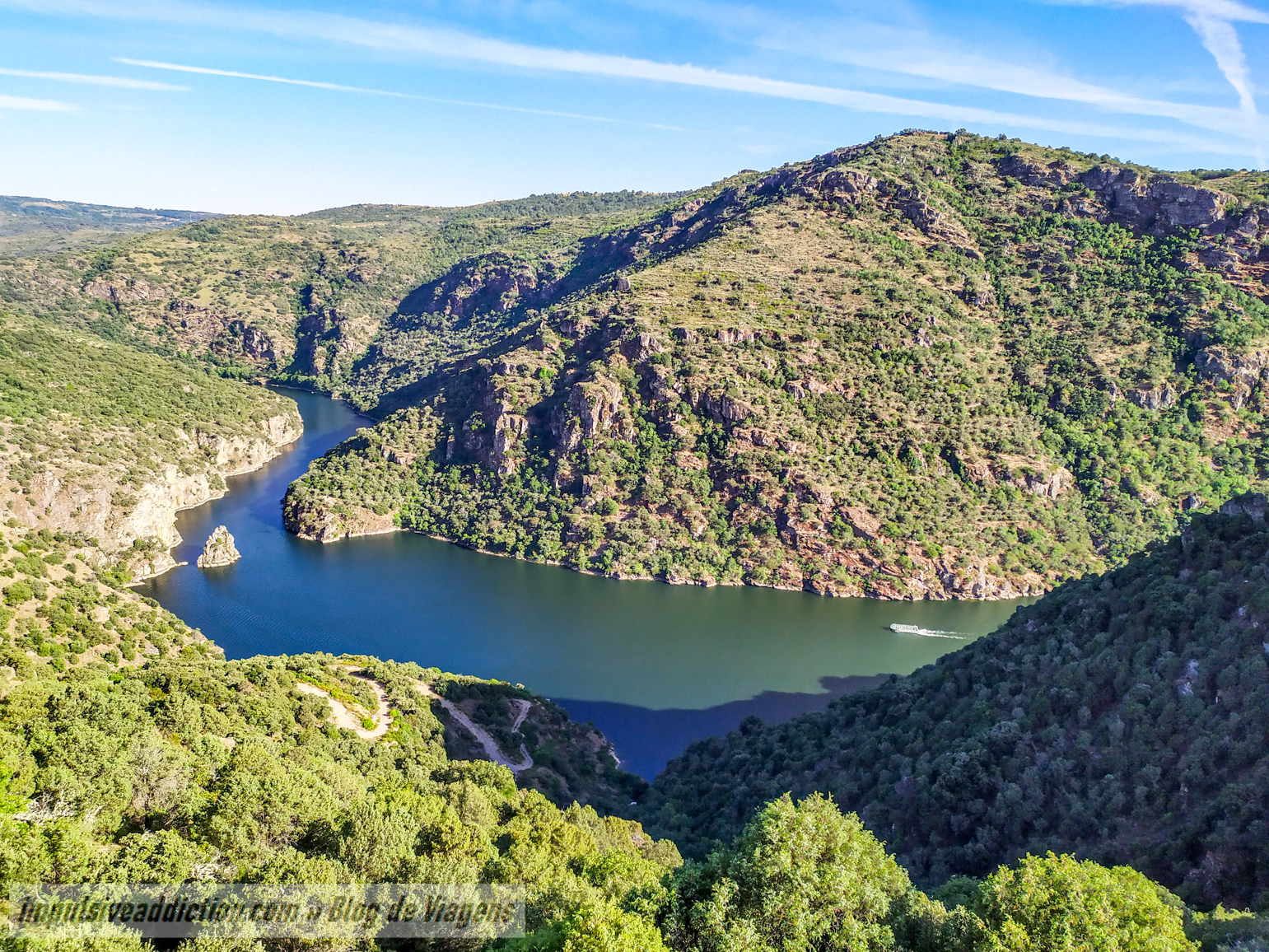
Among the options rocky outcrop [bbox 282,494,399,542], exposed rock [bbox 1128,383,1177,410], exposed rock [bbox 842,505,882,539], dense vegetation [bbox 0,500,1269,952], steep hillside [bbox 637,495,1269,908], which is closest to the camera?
dense vegetation [bbox 0,500,1269,952]

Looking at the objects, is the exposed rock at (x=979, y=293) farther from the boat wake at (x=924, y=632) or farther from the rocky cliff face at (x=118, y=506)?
the rocky cliff face at (x=118, y=506)

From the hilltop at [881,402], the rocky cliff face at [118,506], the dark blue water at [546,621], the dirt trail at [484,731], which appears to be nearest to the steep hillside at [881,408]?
the hilltop at [881,402]

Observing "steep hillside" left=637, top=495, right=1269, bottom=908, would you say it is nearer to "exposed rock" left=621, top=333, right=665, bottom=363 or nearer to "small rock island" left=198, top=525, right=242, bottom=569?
"small rock island" left=198, top=525, right=242, bottom=569

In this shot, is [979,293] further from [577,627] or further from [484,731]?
[484,731]

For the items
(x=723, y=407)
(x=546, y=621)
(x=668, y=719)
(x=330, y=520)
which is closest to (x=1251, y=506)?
(x=668, y=719)

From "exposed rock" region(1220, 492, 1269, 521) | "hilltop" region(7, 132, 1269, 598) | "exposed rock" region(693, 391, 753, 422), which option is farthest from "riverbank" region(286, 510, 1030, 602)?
"exposed rock" region(1220, 492, 1269, 521)

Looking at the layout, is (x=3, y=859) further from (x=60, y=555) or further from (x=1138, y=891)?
(x=60, y=555)
